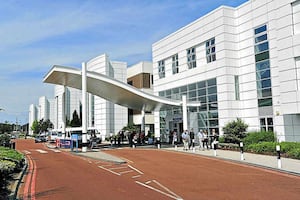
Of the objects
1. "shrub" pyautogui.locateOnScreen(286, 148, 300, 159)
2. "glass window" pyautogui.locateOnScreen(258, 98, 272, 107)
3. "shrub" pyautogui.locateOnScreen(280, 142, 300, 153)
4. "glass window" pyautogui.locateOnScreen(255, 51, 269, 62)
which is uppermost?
"glass window" pyautogui.locateOnScreen(255, 51, 269, 62)

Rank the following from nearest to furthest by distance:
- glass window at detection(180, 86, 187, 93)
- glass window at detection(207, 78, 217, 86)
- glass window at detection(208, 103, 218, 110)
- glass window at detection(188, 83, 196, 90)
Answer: glass window at detection(208, 103, 218, 110)
glass window at detection(207, 78, 217, 86)
glass window at detection(188, 83, 196, 90)
glass window at detection(180, 86, 187, 93)

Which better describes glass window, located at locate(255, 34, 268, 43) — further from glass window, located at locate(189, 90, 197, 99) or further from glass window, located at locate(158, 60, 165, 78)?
glass window, located at locate(158, 60, 165, 78)

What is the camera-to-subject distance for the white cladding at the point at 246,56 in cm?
2400

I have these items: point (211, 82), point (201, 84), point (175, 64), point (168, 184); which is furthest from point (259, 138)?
point (175, 64)

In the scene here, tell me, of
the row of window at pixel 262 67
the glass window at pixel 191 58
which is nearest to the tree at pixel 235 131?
the row of window at pixel 262 67

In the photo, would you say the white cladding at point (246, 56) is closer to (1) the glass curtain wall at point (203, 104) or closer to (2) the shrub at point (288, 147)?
(1) the glass curtain wall at point (203, 104)

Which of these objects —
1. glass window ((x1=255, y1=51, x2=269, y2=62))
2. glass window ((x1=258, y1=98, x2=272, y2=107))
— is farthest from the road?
glass window ((x1=255, y1=51, x2=269, y2=62))

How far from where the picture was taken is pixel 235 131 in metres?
27.1

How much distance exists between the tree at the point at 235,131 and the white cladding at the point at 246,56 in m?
1.77

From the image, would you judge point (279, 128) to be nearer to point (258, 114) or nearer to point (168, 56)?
point (258, 114)

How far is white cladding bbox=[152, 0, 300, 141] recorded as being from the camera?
78.7ft

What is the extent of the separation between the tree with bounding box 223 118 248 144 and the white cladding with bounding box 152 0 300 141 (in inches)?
69.7

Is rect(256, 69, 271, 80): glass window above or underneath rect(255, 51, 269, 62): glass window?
underneath

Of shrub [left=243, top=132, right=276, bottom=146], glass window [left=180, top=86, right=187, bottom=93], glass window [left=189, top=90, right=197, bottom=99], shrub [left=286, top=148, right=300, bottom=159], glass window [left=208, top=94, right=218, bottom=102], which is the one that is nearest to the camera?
shrub [left=286, top=148, right=300, bottom=159]
